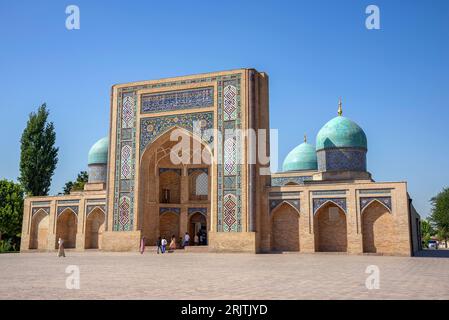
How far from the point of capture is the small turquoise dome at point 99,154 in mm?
29077

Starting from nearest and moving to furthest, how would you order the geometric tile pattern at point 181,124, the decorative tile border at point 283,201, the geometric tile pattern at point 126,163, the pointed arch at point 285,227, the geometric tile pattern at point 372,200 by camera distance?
the geometric tile pattern at point 372,200 < the decorative tile border at point 283,201 < the pointed arch at point 285,227 < the geometric tile pattern at point 181,124 < the geometric tile pattern at point 126,163

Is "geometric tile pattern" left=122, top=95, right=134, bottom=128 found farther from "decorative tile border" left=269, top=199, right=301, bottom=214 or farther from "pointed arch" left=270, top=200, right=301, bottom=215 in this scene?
"pointed arch" left=270, top=200, right=301, bottom=215

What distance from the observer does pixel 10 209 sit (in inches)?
1073

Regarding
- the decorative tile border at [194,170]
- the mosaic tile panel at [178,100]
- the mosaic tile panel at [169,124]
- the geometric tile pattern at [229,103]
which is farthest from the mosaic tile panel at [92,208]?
the geometric tile pattern at [229,103]

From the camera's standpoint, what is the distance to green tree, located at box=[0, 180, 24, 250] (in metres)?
27.3

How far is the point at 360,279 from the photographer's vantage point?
781 cm

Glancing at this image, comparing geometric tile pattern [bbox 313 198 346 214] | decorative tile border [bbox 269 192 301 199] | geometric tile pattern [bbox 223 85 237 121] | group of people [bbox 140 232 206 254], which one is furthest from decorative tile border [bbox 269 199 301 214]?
group of people [bbox 140 232 206 254]

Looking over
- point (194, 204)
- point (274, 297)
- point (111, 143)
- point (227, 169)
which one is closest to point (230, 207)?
point (227, 169)

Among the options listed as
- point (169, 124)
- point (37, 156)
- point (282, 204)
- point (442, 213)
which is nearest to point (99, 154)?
point (37, 156)

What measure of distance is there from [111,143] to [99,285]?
16.2 m

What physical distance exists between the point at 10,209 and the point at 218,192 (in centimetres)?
1468

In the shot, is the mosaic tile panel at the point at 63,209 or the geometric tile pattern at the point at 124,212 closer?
the geometric tile pattern at the point at 124,212

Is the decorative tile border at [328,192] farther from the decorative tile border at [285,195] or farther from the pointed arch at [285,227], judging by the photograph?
the pointed arch at [285,227]

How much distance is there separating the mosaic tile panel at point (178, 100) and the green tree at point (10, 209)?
11640mm
